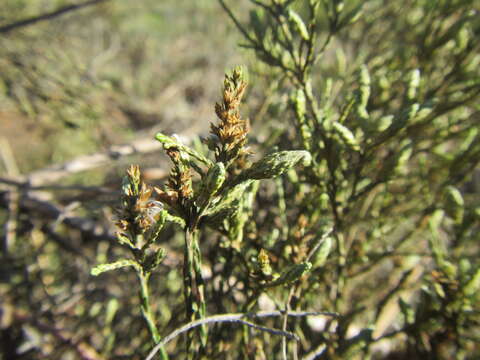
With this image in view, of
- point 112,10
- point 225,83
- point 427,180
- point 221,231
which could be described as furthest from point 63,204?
point 112,10

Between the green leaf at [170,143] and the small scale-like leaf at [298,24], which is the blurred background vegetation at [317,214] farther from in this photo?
the green leaf at [170,143]

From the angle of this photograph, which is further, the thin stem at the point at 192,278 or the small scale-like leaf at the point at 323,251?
the small scale-like leaf at the point at 323,251

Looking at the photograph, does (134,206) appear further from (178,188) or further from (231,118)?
(231,118)

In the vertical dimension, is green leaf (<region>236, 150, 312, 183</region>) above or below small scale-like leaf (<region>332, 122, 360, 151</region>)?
below

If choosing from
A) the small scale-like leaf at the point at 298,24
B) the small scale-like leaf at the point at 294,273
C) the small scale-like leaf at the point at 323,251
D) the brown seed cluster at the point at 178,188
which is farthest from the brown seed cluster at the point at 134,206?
the small scale-like leaf at the point at 298,24

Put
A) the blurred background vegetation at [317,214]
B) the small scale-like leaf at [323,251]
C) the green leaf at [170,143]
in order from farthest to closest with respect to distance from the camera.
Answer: the blurred background vegetation at [317,214] < the small scale-like leaf at [323,251] < the green leaf at [170,143]

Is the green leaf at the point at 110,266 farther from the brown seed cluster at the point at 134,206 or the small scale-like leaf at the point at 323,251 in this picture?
the small scale-like leaf at the point at 323,251

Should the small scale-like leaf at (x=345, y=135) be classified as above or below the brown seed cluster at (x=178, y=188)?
above

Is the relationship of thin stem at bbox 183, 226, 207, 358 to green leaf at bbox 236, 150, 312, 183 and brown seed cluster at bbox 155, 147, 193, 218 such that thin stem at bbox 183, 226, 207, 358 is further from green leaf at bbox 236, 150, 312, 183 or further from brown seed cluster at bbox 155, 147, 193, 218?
green leaf at bbox 236, 150, 312, 183

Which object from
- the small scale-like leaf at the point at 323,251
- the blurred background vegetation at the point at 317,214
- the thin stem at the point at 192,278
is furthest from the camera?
the blurred background vegetation at the point at 317,214

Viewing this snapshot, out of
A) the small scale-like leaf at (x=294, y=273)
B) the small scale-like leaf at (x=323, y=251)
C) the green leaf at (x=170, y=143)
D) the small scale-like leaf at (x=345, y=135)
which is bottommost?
the small scale-like leaf at (x=294, y=273)

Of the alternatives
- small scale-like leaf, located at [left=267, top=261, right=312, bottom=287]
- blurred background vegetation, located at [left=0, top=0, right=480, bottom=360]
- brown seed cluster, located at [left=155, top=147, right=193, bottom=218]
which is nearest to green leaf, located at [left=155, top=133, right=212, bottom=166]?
brown seed cluster, located at [left=155, top=147, right=193, bottom=218]
